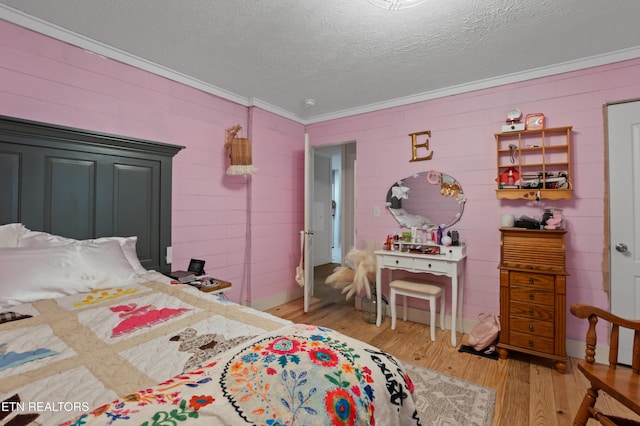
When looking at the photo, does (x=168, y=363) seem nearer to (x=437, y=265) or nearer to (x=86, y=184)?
(x=86, y=184)

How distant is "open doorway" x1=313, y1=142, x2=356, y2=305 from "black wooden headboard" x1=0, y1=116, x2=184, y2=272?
233 cm

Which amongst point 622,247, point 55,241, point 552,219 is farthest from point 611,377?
point 55,241

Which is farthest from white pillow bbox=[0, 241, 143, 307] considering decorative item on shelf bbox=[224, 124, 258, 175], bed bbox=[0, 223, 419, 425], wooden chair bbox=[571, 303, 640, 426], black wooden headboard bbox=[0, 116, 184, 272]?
wooden chair bbox=[571, 303, 640, 426]

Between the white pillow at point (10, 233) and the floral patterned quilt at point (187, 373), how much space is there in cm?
64

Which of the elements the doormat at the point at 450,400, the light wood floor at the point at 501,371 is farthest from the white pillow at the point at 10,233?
the doormat at the point at 450,400

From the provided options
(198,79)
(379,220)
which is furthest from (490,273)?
(198,79)

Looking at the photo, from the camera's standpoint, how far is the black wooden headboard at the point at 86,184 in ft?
6.18

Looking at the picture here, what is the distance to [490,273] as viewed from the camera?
2883 mm

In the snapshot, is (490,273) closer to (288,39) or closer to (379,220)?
(379,220)

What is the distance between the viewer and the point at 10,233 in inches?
70.5

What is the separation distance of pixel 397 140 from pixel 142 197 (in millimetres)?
2671

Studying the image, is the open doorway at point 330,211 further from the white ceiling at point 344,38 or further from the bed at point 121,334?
the bed at point 121,334

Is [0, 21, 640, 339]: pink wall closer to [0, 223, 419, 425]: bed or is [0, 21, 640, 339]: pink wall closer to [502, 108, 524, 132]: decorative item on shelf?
[502, 108, 524, 132]: decorative item on shelf

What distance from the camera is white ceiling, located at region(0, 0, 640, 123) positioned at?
1.88m
